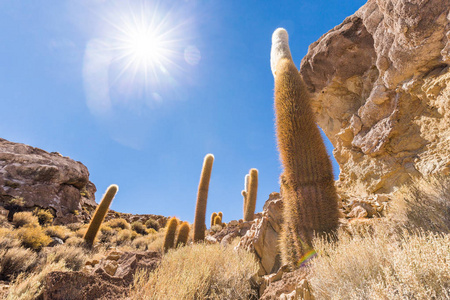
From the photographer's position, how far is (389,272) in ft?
5.89

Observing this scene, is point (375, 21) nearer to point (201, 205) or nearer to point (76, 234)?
point (201, 205)

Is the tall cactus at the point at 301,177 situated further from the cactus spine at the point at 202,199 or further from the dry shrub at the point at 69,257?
the cactus spine at the point at 202,199

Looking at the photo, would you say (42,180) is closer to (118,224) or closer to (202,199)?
(118,224)

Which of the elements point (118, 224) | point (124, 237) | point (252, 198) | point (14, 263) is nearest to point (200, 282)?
point (14, 263)

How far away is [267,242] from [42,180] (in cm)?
1705

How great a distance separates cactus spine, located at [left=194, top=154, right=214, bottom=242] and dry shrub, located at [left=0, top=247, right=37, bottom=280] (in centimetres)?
583

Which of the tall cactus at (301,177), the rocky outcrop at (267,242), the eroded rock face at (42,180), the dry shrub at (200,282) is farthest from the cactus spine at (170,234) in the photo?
the eroded rock face at (42,180)

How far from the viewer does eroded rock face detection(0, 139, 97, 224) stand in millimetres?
14062

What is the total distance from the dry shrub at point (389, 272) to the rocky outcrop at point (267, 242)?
9.78ft

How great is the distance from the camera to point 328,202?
4.21 metres

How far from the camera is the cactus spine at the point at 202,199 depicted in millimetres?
10038

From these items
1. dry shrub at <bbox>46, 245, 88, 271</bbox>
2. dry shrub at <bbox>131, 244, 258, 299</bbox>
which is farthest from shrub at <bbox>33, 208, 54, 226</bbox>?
dry shrub at <bbox>131, 244, 258, 299</bbox>

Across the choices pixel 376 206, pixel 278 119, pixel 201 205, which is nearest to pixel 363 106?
pixel 376 206

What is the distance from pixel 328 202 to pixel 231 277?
89.3 inches
